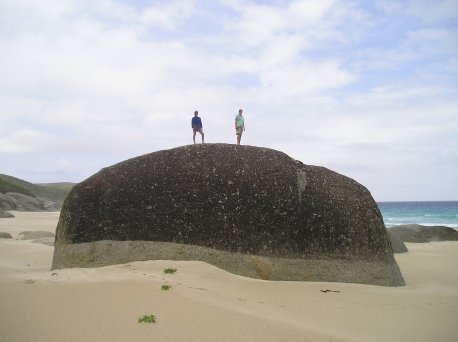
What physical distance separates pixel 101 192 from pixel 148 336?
409cm

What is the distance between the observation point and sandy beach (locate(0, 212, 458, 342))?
4.20m

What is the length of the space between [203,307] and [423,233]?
1723 cm

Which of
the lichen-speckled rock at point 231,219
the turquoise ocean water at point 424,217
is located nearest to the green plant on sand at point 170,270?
the lichen-speckled rock at point 231,219

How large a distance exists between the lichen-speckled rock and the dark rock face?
12722 mm

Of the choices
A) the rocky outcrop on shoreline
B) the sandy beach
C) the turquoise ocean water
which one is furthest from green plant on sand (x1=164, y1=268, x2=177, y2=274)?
the turquoise ocean water

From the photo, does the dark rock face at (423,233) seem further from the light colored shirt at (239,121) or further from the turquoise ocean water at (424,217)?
the turquoise ocean water at (424,217)

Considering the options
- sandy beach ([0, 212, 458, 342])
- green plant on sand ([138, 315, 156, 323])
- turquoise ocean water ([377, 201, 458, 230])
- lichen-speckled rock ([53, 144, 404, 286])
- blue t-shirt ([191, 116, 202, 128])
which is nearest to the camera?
sandy beach ([0, 212, 458, 342])

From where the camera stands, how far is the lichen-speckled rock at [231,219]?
7176 mm

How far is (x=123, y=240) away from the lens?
7320 mm

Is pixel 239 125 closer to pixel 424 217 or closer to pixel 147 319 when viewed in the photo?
pixel 147 319

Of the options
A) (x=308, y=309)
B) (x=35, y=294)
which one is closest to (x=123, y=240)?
(x=35, y=294)

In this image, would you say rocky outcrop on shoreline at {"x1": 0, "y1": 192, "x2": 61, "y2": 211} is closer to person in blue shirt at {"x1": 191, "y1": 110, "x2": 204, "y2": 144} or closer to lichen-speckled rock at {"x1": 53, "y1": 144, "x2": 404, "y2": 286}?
person in blue shirt at {"x1": 191, "y1": 110, "x2": 204, "y2": 144}

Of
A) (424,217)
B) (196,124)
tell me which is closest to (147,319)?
(196,124)

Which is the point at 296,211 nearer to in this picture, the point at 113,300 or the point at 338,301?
the point at 338,301
